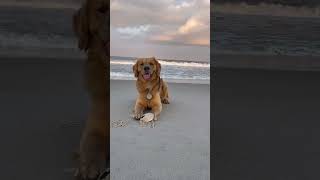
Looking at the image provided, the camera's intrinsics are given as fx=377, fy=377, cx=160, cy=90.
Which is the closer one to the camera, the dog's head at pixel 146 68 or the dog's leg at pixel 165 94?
the dog's head at pixel 146 68

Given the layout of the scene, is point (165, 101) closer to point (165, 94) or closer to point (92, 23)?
point (165, 94)

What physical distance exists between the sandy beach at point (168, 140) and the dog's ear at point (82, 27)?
138 millimetres

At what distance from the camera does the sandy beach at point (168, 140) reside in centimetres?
97

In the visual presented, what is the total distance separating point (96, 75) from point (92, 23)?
13 cm

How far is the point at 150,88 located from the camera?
3.34 feet

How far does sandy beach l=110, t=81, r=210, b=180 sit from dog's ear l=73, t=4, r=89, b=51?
138 mm

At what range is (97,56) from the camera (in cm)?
96

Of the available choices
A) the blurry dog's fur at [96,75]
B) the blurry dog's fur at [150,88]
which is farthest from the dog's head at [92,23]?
the blurry dog's fur at [150,88]
